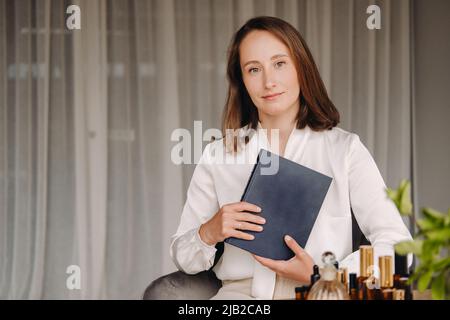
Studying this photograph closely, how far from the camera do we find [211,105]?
2854 mm

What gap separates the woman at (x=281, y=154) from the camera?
165 cm

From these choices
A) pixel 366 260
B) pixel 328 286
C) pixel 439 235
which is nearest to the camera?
pixel 439 235

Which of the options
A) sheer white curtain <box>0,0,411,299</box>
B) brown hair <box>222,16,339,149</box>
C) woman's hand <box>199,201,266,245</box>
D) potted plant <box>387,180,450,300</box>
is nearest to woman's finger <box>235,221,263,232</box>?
woman's hand <box>199,201,266,245</box>

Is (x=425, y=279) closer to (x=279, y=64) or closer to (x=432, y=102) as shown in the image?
(x=279, y=64)

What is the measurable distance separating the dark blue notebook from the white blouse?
8 cm

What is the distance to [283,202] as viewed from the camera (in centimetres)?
164

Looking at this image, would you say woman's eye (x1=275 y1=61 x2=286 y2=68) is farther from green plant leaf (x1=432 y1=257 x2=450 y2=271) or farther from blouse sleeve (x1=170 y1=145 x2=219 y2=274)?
green plant leaf (x1=432 y1=257 x2=450 y2=271)

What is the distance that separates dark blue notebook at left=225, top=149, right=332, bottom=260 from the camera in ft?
5.31

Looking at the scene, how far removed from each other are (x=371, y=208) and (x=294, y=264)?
0.78 ft

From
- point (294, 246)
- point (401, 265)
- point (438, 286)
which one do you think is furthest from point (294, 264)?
point (438, 286)

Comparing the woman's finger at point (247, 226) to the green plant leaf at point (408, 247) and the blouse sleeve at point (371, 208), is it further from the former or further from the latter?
the green plant leaf at point (408, 247)

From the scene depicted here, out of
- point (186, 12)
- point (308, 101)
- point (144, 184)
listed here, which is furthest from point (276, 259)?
point (186, 12)

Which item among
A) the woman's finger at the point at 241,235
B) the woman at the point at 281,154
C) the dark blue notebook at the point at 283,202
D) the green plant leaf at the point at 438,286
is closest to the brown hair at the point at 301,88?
the woman at the point at 281,154

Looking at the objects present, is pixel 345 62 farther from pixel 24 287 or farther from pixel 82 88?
pixel 24 287
